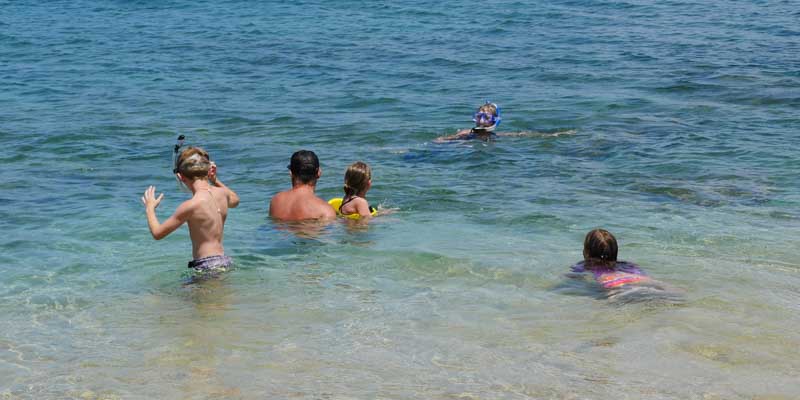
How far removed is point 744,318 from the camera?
6.38m

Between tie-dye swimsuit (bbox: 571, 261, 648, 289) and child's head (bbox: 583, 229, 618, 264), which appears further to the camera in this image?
child's head (bbox: 583, 229, 618, 264)

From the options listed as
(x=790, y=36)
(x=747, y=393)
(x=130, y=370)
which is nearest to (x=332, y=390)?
(x=130, y=370)

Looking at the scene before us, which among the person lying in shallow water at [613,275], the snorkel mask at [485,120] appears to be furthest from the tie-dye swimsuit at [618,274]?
the snorkel mask at [485,120]

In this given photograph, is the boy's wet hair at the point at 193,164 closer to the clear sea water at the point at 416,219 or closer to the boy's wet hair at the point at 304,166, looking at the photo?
the clear sea water at the point at 416,219

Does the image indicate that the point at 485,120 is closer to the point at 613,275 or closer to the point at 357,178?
the point at 357,178

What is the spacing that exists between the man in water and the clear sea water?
228mm

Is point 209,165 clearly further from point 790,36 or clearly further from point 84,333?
point 790,36

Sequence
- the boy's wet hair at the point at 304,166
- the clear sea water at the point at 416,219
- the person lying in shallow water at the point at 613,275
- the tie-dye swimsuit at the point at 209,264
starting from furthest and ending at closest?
the boy's wet hair at the point at 304,166, the tie-dye swimsuit at the point at 209,264, the person lying in shallow water at the point at 613,275, the clear sea water at the point at 416,219

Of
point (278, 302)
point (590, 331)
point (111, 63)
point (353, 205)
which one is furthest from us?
point (111, 63)

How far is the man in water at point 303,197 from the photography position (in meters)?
8.89

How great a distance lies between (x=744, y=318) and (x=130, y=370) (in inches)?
155

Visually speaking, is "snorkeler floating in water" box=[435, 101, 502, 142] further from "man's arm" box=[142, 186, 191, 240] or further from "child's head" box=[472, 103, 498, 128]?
"man's arm" box=[142, 186, 191, 240]

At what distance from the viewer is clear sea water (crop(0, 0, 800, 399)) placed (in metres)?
5.61

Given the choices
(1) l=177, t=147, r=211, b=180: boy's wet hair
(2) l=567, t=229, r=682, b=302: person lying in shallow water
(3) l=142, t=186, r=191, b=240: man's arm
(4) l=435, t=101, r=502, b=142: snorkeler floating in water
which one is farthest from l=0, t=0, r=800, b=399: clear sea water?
(1) l=177, t=147, r=211, b=180: boy's wet hair
